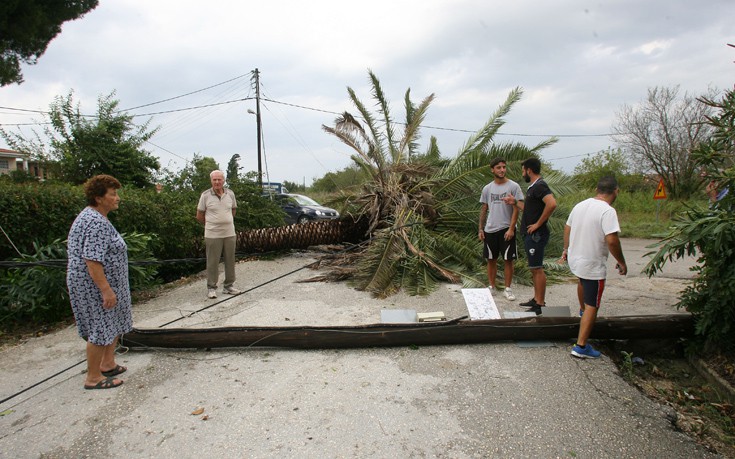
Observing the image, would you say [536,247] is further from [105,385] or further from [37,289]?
[37,289]

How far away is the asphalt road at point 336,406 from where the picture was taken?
2658mm

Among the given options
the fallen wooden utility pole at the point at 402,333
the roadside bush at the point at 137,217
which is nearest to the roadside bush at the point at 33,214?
the roadside bush at the point at 137,217

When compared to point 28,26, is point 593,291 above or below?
below

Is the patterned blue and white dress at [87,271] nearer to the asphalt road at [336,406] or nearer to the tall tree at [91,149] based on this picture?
the asphalt road at [336,406]

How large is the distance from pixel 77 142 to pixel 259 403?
14.2m

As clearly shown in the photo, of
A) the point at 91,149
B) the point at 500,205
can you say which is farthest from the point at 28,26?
the point at 500,205

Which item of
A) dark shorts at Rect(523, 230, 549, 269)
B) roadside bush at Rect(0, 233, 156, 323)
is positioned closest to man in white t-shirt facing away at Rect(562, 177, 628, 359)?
dark shorts at Rect(523, 230, 549, 269)

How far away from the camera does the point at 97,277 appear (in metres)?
3.23

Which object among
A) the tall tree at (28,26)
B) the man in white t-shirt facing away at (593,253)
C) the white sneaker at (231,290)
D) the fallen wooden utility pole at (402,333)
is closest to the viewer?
the man in white t-shirt facing away at (593,253)

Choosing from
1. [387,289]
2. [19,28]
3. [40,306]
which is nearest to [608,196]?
[387,289]

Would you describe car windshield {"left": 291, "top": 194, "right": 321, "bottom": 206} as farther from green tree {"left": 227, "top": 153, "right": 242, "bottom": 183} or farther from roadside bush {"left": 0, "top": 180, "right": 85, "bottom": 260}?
roadside bush {"left": 0, "top": 180, "right": 85, "bottom": 260}

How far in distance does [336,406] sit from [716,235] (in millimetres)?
3119

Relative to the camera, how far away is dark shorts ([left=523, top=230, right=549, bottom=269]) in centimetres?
479

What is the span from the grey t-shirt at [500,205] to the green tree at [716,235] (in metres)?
1.82
